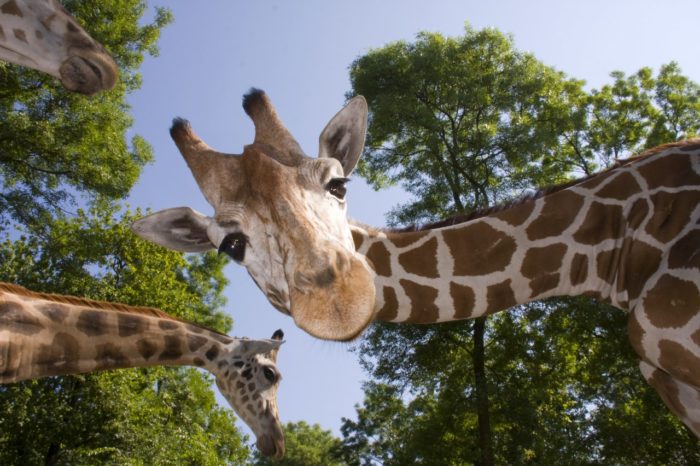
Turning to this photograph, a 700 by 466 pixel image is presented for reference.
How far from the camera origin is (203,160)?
3.31m

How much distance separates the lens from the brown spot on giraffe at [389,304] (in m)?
3.83

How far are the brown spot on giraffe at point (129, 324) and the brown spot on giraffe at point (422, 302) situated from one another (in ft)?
7.87

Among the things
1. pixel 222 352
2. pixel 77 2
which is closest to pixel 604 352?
pixel 222 352

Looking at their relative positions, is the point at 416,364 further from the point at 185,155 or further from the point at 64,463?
the point at 185,155

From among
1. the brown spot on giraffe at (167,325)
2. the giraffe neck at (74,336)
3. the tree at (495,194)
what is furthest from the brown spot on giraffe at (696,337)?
the tree at (495,194)

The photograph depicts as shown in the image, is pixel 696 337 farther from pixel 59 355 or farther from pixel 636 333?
pixel 59 355

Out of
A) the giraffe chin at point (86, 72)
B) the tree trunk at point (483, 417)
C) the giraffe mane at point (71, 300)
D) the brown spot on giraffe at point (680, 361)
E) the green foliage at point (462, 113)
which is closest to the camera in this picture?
the giraffe chin at point (86, 72)

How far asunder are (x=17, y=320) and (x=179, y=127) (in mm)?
1853

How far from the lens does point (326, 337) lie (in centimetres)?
238

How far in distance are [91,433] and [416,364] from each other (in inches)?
302

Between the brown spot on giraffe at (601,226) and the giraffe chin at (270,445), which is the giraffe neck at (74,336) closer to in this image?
the giraffe chin at (270,445)

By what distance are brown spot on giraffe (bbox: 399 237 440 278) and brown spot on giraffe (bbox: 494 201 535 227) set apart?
21.3 inches

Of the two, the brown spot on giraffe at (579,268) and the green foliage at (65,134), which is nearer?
the brown spot on giraffe at (579,268)

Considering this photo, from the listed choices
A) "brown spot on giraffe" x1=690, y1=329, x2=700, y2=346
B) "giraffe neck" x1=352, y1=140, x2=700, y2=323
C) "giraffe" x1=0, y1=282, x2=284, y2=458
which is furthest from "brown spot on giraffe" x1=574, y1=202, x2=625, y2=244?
"giraffe" x1=0, y1=282, x2=284, y2=458
